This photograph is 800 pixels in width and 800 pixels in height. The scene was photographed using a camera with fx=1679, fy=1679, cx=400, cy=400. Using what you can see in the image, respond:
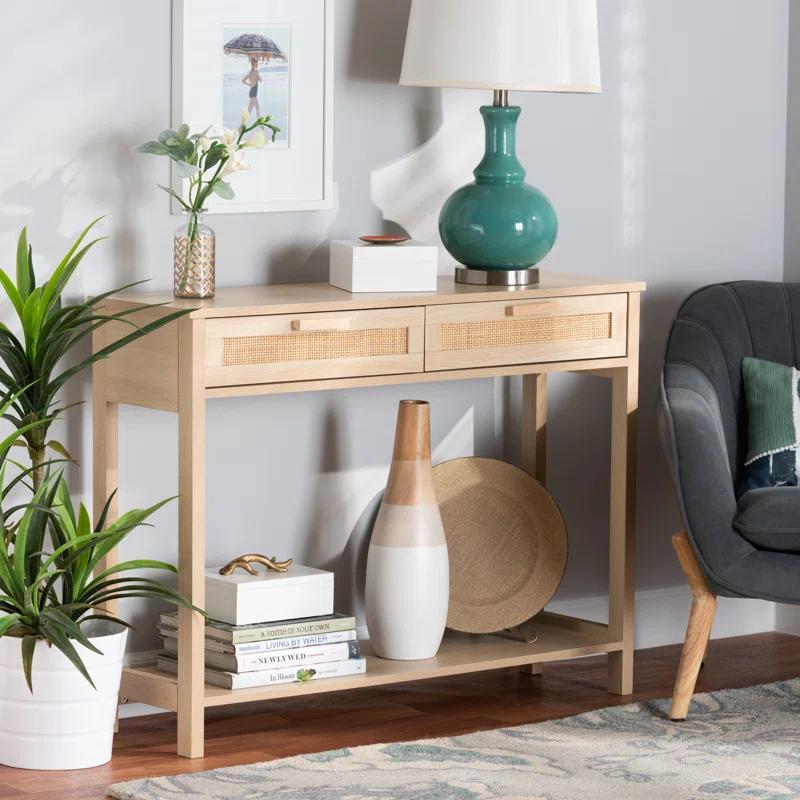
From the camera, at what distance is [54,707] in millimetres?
3057

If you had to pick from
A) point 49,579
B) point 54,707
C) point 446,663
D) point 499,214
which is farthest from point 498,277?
point 54,707

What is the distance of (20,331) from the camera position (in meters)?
3.33

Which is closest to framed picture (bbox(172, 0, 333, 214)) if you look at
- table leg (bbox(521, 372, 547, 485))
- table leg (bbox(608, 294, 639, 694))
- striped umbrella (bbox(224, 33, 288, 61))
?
striped umbrella (bbox(224, 33, 288, 61))

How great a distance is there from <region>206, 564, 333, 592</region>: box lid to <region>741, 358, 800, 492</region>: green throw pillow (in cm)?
98

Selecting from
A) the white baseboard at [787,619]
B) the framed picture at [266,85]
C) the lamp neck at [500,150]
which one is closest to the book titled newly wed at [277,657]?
the framed picture at [266,85]

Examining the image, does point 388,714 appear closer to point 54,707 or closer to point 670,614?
point 54,707

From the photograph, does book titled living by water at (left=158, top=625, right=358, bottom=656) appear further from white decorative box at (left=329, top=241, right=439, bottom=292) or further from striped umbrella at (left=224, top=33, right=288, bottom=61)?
striped umbrella at (left=224, top=33, right=288, bottom=61)

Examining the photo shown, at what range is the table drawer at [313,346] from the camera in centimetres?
312

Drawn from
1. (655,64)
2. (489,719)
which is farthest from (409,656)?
(655,64)

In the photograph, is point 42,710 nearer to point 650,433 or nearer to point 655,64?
point 650,433

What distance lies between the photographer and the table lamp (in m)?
3.45

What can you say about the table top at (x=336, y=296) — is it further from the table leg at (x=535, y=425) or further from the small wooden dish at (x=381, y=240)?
the table leg at (x=535, y=425)

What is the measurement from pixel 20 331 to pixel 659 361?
1677mm

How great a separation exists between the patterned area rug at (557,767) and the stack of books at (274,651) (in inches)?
7.9
